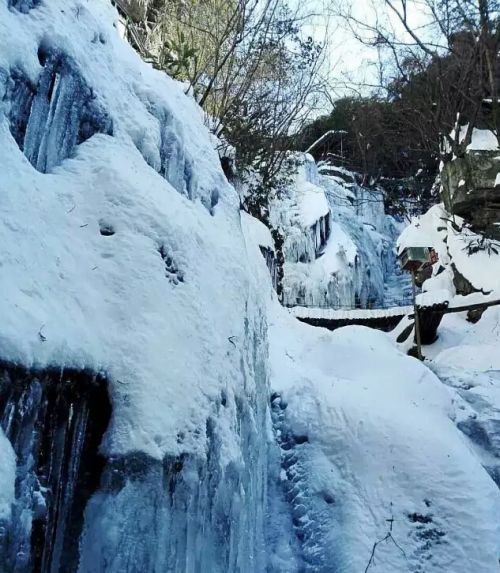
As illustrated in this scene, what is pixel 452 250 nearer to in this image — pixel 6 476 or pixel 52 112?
pixel 52 112

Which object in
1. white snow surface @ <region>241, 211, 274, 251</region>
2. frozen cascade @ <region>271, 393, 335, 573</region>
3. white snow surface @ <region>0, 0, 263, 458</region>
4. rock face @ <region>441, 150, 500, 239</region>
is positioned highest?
rock face @ <region>441, 150, 500, 239</region>

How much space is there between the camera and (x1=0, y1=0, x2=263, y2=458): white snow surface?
2484 millimetres

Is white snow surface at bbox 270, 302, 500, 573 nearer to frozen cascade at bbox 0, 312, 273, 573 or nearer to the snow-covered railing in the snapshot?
frozen cascade at bbox 0, 312, 273, 573

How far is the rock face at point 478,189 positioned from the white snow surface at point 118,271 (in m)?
8.08

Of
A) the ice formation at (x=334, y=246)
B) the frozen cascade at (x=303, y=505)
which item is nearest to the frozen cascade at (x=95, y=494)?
the frozen cascade at (x=303, y=505)

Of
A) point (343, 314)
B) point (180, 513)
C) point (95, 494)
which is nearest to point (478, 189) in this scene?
point (343, 314)

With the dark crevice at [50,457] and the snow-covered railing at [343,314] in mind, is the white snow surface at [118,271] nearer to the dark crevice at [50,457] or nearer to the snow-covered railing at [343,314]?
the dark crevice at [50,457]

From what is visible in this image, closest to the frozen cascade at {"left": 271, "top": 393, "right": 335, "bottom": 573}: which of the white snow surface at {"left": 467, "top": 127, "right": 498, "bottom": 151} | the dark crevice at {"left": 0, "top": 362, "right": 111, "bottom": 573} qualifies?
the dark crevice at {"left": 0, "top": 362, "right": 111, "bottom": 573}

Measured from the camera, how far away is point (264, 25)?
31.5 ft

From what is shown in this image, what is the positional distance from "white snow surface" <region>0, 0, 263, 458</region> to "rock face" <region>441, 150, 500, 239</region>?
26.5ft

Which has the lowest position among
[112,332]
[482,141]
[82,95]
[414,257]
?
[112,332]

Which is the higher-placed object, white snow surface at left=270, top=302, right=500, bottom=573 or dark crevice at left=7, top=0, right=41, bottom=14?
dark crevice at left=7, top=0, right=41, bottom=14

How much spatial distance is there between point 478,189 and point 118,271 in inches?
385

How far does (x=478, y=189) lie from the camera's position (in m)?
11.1
